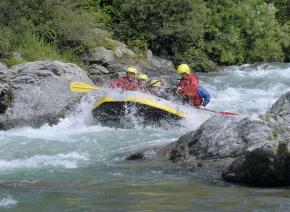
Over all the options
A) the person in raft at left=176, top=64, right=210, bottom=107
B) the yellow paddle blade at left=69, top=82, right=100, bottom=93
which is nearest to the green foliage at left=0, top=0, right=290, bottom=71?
the yellow paddle blade at left=69, top=82, right=100, bottom=93

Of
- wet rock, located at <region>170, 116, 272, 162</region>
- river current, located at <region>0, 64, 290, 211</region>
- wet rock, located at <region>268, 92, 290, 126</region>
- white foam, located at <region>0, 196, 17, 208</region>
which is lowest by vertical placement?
white foam, located at <region>0, 196, 17, 208</region>

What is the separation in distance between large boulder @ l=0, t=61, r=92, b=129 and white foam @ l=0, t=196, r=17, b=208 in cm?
637

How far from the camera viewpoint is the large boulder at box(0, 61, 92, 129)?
12469 millimetres

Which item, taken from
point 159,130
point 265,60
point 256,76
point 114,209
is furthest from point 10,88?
point 265,60

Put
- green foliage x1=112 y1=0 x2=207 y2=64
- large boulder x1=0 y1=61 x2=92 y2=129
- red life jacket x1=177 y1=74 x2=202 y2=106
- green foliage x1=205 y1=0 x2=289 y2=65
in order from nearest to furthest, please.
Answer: large boulder x1=0 y1=61 x2=92 y2=129
red life jacket x1=177 y1=74 x2=202 y2=106
green foliage x1=112 y1=0 x2=207 y2=64
green foliage x1=205 y1=0 x2=289 y2=65

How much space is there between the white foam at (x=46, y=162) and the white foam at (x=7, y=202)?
2103 mm

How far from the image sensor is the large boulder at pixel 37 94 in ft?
40.9

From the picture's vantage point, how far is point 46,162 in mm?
8422

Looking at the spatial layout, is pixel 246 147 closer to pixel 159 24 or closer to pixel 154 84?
pixel 154 84

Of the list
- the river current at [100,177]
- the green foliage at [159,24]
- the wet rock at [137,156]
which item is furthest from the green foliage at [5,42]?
the wet rock at [137,156]

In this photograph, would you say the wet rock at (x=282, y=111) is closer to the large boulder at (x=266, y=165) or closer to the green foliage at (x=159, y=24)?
the large boulder at (x=266, y=165)

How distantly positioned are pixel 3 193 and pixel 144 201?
1462 mm

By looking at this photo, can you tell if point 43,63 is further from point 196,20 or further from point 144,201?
point 196,20

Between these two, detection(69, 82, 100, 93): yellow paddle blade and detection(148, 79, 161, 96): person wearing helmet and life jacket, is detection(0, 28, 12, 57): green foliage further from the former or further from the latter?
detection(148, 79, 161, 96): person wearing helmet and life jacket
